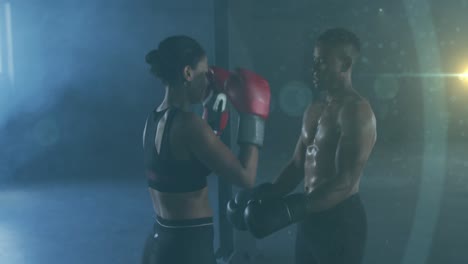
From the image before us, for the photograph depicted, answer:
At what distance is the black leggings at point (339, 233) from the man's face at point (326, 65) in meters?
0.48

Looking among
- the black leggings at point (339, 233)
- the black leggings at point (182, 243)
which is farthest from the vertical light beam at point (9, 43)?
the black leggings at point (339, 233)

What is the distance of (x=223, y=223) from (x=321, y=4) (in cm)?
659

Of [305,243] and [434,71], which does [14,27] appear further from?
[434,71]

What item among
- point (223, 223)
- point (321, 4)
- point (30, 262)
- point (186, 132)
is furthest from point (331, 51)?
point (321, 4)

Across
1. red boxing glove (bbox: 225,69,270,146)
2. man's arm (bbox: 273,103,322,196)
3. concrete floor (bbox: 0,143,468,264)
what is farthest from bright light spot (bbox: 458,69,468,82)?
red boxing glove (bbox: 225,69,270,146)

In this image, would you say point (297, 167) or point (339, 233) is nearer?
point (339, 233)

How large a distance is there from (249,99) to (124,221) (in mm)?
3871

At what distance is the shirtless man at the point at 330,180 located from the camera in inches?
69.9

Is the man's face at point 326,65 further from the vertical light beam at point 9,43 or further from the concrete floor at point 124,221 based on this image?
the vertical light beam at point 9,43

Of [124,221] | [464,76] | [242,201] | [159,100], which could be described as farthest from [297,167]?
[464,76]

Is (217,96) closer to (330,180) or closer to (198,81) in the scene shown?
(198,81)

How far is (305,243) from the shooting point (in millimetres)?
1950

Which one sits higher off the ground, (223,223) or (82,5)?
(82,5)

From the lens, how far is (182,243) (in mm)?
1643
